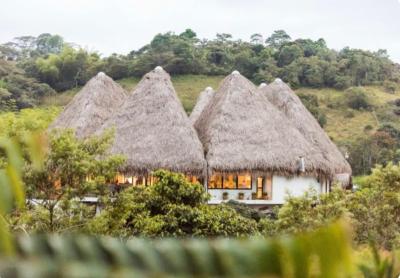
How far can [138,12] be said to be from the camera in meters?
49.7

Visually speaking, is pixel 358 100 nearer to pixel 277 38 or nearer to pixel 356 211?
pixel 277 38

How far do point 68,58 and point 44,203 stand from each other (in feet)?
77.4

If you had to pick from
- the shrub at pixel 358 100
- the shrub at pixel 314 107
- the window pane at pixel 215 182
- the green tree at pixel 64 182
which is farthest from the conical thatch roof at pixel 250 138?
the shrub at pixel 358 100

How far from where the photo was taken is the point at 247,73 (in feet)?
109

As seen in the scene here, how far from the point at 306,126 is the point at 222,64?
→ 19.8 m

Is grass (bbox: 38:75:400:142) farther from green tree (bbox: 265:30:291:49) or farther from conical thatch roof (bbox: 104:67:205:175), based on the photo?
green tree (bbox: 265:30:291:49)

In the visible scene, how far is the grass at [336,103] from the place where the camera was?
1065 inches

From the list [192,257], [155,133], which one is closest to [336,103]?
[155,133]

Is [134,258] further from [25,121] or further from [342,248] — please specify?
[25,121]

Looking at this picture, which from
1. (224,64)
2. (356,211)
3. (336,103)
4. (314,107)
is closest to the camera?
(356,211)

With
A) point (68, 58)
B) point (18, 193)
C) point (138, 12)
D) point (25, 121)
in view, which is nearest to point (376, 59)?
point (68, 58)

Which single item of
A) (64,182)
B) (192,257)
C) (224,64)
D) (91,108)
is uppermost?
(224,64)

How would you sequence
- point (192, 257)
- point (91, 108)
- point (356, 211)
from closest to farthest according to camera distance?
point (192, 257) < point (356, 211) < point (91, 108)

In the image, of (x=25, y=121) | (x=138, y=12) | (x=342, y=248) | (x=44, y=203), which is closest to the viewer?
(x=342, y=248)
